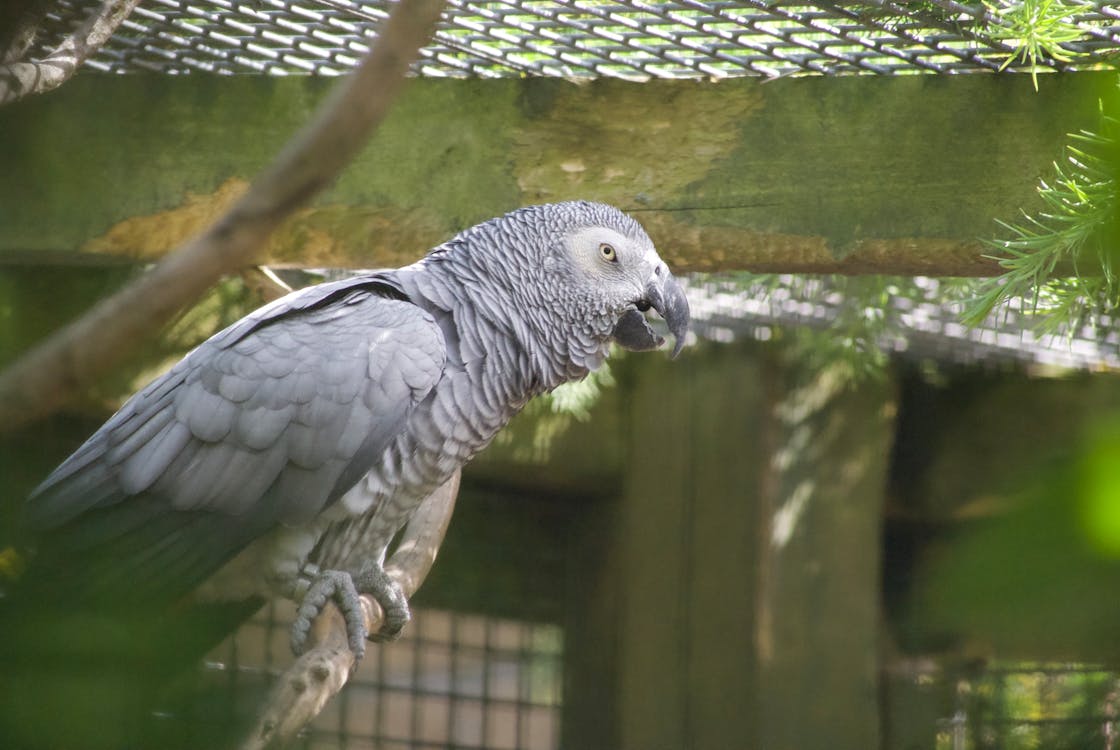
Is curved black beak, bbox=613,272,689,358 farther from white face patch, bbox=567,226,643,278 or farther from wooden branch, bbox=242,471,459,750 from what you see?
wooden branch, bbox=242,471,459,750

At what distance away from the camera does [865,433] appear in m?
3.27

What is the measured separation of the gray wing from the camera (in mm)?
1738

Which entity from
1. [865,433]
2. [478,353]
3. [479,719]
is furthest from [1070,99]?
[479,719]

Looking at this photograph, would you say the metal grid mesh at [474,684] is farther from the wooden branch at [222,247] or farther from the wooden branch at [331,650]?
the wooden branch at [222,247]

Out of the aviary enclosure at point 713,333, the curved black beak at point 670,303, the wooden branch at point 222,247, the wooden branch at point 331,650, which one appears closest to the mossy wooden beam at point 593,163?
the aviary enclosure at point 713,333

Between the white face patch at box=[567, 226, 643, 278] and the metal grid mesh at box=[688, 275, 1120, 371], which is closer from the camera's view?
the white face patch at box=[567, 226, 643, 278]

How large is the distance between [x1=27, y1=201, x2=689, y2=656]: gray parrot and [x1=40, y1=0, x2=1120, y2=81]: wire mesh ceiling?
362mm

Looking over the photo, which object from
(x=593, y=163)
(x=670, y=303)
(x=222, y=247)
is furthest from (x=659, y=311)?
(x=222, y=247)

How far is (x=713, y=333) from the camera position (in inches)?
135

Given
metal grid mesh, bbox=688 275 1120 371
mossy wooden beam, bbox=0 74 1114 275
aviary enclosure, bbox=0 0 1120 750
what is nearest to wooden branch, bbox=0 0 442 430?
aviary enclosure, bbox=0 0 1120 750

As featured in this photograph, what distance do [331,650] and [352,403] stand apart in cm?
40

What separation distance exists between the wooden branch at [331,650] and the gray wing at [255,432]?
23cm

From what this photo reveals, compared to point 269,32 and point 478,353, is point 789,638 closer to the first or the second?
point 478,353

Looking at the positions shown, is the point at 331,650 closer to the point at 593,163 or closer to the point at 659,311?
the point at 659,311
